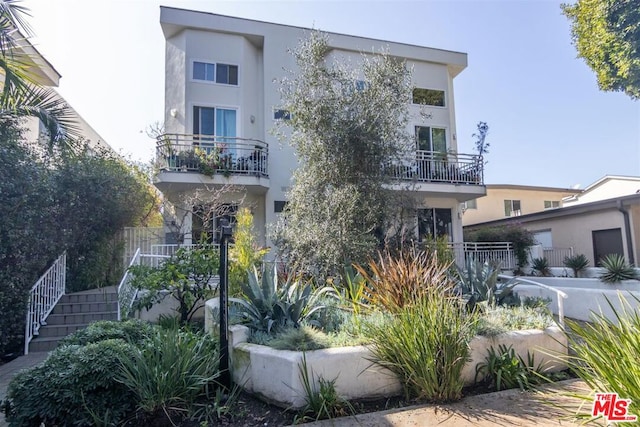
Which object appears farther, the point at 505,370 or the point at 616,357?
the point at 505,370

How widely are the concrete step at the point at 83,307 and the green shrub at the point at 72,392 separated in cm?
477

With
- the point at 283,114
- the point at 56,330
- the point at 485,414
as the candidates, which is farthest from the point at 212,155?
the point at 485,414

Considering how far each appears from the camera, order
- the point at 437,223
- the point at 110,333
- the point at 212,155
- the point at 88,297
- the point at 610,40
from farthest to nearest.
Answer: the point at 437,223 → the point at 212,155 → the point at 610,40 → the point at 88,297 → the point at 110,333

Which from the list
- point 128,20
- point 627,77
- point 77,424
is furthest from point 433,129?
point 77,424

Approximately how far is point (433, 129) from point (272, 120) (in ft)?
23.6

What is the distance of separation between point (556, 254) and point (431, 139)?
809 centimetres

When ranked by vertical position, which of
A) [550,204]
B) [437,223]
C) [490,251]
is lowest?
[490,251]

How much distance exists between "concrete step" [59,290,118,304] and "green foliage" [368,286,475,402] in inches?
274

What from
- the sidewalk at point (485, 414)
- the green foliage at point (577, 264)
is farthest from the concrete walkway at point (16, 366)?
the green foliage at point (577, 264)

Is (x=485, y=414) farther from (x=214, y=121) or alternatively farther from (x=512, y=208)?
(x=512, y=208)

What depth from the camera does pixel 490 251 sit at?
14656 mm

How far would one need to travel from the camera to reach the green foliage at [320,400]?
12.2 feet

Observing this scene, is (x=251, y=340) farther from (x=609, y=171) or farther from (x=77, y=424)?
(x=609, y=171)

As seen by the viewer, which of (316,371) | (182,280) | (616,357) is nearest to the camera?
(616,357)
